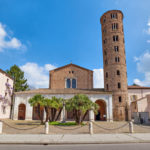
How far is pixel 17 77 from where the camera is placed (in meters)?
42.5

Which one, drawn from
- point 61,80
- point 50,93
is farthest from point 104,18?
point 50,93

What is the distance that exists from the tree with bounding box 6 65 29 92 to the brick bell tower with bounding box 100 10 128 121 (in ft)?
82.0

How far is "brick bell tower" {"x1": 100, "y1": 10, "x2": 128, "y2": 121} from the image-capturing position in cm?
3061

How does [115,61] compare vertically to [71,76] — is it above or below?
above

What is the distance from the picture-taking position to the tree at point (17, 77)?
137 ft

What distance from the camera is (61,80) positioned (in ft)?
120

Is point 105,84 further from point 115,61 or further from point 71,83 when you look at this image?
point 71,83

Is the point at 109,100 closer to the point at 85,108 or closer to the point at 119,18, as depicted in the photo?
the point at 85,108

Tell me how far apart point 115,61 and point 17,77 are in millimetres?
28465

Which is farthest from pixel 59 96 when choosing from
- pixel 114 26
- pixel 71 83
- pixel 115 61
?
pixel 114 26

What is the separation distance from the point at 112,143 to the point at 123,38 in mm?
30407

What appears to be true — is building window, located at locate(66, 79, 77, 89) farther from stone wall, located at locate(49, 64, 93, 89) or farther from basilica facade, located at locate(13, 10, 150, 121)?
stone wall, located at locate(49, 64, 93, 89)

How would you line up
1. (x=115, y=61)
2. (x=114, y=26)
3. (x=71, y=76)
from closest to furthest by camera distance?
(x=115, y=61), (x=114, y=26), (x=71, y=76)

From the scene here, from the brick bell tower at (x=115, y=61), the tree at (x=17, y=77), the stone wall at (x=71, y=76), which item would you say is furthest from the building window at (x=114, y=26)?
the tree at (x=17, y=77)
